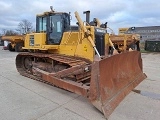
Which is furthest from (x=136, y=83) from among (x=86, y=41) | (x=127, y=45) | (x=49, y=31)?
(x=127, y=45)

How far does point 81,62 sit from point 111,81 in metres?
1.27

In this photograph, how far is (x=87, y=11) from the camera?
6336 millimetres

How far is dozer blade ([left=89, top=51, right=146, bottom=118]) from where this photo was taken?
3.61 m

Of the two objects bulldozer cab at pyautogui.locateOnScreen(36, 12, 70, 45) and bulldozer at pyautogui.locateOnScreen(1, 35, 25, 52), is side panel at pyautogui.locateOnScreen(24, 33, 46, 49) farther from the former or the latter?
bulldozer at pyautogui.locateOnScreen(1, 35, 25, 52)

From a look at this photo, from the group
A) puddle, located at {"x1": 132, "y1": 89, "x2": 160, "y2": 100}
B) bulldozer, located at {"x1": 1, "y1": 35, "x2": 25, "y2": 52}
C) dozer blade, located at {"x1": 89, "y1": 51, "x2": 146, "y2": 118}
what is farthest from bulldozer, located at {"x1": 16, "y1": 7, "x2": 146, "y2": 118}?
bulldozer, located at {"x1": 1, "y1": 35, "x2": 25, "y2": 52}

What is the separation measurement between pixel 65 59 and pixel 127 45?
950cm

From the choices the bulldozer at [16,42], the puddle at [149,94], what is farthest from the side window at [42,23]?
the bulldozer at [16,42]

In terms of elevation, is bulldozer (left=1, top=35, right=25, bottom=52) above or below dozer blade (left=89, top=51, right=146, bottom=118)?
above

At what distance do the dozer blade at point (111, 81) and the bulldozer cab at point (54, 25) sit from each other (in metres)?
2.49

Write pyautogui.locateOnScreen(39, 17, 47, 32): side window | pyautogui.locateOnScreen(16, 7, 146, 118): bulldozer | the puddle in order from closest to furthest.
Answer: pyautogui.locateOnScreen(16, 7, 146, 118): bulldozer
the puddle
pyautogui.locateOnScreen(39, 17, 47, 32): side window

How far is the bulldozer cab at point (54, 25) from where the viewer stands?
20.6 ft

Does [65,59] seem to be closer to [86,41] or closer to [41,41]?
[86,41]

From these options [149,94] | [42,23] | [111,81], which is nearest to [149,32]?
[42,23]

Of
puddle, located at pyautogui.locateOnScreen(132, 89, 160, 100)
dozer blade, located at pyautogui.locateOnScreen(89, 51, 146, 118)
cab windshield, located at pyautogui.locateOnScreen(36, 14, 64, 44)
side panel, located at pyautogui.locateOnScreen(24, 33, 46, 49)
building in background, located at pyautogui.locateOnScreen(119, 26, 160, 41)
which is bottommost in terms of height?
puddle, located at pyautogui.locateOnScreen(132, 89, 160, 100)
